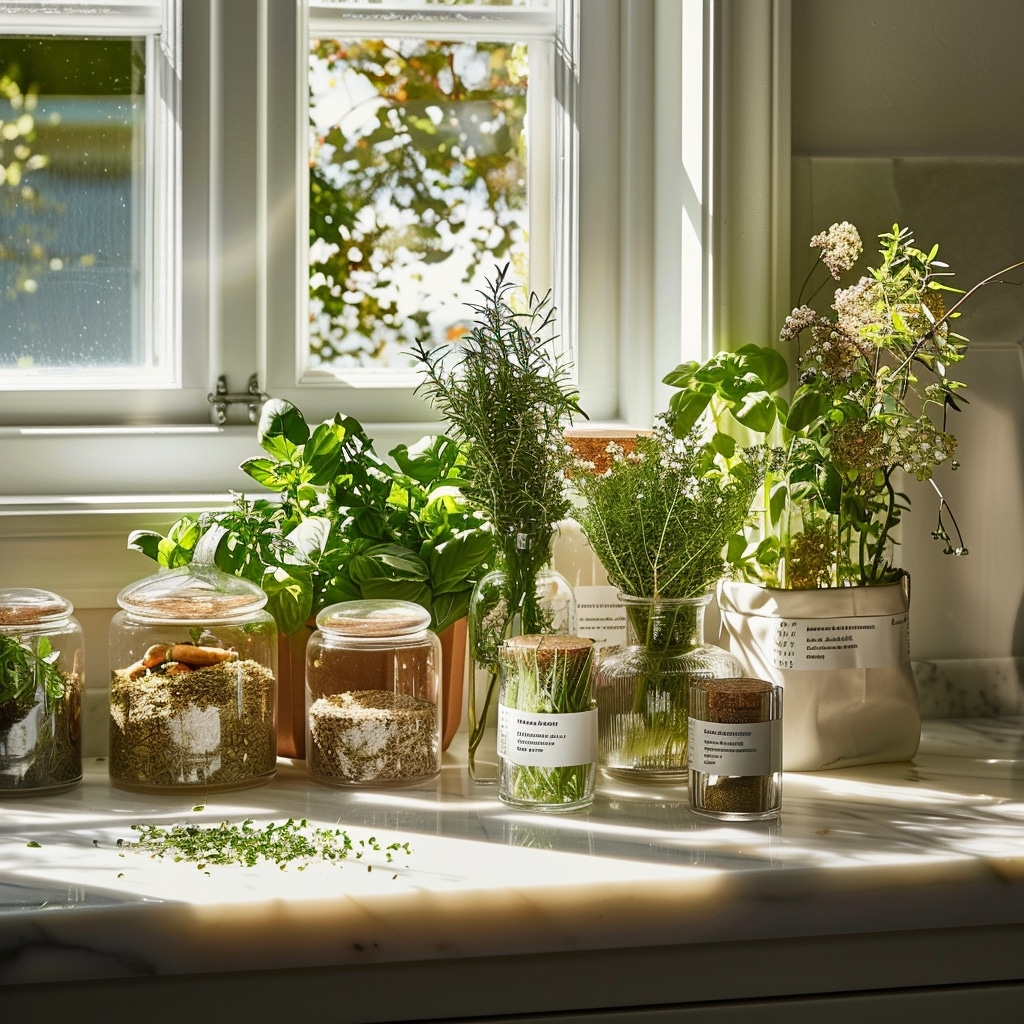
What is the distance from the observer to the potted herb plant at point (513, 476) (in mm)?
1098

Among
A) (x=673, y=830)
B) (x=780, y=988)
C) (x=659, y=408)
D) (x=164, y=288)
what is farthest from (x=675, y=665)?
(x=164, y=288)

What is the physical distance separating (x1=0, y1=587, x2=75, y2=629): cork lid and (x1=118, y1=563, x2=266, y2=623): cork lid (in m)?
0.06

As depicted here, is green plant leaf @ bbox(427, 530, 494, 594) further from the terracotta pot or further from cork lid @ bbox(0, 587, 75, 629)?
cork lid @ bbox(0, 587, 75, 629)

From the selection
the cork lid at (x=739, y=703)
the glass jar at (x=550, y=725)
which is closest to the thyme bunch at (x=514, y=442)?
the glass jar at (x=550, y=725)

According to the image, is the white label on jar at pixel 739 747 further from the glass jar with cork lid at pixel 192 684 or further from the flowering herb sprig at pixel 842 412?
the glass jar with cork lid at pixel 192 684

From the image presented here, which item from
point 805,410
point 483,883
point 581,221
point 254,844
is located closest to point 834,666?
point 805,410

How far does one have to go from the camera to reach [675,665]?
44.3 inches

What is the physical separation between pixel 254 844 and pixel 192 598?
28cm

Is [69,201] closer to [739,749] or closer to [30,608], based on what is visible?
[30,608]

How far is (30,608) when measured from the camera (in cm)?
110

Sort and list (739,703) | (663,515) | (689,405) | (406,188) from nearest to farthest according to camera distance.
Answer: (739,703) → (663,515) → (689,405) → (406,188)

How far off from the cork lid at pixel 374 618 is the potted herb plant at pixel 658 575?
0.61ft

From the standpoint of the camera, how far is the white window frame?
4.33 ft

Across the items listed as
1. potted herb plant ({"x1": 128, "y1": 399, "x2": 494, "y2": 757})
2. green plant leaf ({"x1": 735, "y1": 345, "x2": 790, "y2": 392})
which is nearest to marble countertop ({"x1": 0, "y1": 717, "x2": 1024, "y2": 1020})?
potted herb plant ({"x1": 128, "y1": 399, "x2": 494, "y2": 757})
